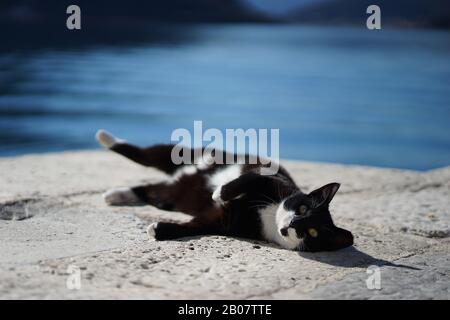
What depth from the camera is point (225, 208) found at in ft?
8.75

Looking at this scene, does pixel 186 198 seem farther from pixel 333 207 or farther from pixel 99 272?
pixel 99 272

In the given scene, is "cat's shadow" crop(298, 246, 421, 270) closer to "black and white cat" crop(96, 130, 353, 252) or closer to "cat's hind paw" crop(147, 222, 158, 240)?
"black and white cat" crop(96, 130, 353, 252)

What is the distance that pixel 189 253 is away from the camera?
229 centimetres

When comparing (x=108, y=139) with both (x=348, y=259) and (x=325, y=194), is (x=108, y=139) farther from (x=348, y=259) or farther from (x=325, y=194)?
(x=348, y=259)

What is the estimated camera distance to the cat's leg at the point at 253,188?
2645 mm

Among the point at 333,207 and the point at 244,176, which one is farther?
the point at 333,207

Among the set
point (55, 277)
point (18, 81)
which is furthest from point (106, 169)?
point (18, 81)

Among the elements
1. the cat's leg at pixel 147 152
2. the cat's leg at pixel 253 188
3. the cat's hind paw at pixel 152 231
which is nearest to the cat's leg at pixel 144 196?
the cat's leg at pixel 147 152

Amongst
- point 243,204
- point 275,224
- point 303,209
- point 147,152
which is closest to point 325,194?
point 303,209

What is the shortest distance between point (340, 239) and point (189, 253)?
1.65 ft

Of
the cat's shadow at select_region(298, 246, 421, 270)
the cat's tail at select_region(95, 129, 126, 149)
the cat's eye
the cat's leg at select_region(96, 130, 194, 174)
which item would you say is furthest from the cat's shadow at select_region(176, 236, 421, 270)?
the cat's tail at select_region(95, 129, 126, 149)

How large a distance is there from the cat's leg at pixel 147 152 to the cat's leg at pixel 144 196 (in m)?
0.15

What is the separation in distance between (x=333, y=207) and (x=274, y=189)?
0.57m

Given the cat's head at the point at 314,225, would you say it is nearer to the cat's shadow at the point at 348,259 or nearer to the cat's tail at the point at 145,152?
the cat's shadow at the point at 348,259
